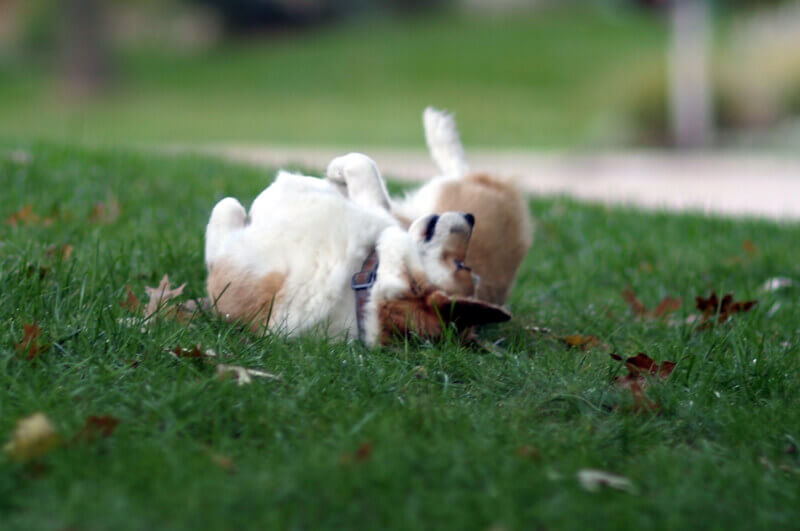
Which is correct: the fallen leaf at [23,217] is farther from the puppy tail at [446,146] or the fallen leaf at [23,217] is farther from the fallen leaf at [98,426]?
the fallen leaf at [98,426]

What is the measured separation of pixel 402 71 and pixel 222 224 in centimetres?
2346

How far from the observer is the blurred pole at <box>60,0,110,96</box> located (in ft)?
75.5

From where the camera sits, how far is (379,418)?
8.21ft

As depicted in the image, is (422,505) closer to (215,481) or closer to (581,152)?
(215,481)

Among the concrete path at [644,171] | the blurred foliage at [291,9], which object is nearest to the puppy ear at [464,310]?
the concrete path at [644,171]

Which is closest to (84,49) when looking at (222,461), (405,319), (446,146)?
(446,146)

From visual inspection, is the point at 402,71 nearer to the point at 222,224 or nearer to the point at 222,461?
the point at 222,224

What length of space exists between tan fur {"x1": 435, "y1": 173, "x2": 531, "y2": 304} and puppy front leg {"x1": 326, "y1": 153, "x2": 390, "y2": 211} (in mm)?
482

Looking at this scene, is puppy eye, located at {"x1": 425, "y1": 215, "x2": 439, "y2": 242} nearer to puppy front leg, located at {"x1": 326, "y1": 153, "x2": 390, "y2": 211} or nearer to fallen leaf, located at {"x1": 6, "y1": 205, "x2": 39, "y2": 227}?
puppy front leg, located at {"x1": 326, "y1": 153, "x2": 390, "y2": 211}

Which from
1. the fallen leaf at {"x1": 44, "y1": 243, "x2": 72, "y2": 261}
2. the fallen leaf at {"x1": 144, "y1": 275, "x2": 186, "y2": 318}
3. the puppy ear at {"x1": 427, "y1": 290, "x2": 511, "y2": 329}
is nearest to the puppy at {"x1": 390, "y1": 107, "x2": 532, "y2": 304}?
the puppy ear at {"x1": 427, "y1": 290, "x2": 511, "y2": 329}

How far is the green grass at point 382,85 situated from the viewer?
18.7 m

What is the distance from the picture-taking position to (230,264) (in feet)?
11.2

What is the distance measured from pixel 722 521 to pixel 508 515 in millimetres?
518

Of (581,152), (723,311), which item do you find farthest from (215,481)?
(581,152)
